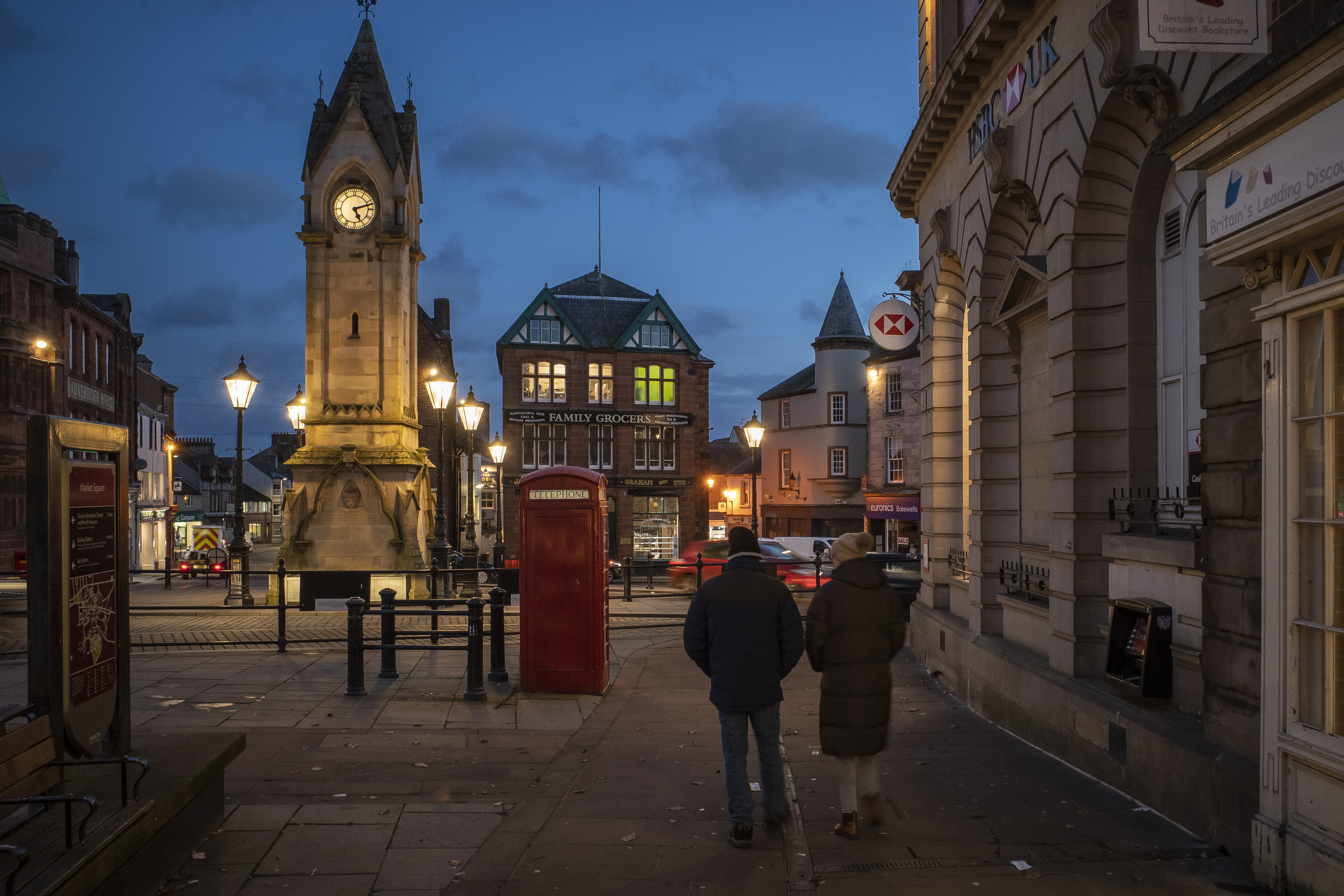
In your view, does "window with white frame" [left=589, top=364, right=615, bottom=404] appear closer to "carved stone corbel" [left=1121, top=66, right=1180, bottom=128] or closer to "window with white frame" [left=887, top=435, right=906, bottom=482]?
"window with white frame" [left=887, top=435, right=906, bottom=482]

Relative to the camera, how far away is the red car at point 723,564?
20.6 metres

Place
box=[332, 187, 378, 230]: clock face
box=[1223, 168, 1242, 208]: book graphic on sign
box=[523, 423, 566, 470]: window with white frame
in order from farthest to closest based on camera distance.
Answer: box=[523, 423, 566, 470]: window with white frame
box=[332, 187, 378, 230]: clock face
box=[1223, 168, 1242, 208]: book graphic on sign

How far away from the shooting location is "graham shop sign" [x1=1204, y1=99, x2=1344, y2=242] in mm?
4320

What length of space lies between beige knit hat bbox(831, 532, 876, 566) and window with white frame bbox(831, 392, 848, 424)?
148ft

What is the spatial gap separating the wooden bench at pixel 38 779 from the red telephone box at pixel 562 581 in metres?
5.45

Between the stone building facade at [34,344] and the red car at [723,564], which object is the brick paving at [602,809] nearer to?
the red car at [723,564]

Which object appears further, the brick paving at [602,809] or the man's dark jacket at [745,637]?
the man's dark jacket at [745,637]

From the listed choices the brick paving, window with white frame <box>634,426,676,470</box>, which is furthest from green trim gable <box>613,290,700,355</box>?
the brick paving

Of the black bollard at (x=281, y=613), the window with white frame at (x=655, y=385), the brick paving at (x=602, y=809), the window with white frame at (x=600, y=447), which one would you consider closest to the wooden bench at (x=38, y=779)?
the brick paving at (x=602, y=809)

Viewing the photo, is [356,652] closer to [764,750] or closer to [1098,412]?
[764,750]

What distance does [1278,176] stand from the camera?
471 cm

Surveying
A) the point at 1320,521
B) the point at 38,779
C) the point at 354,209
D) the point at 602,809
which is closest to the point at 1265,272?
the point at 1320,521

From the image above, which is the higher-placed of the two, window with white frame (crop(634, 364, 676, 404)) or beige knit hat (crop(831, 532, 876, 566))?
window with white frame (crop(634, 364, 676, 404))

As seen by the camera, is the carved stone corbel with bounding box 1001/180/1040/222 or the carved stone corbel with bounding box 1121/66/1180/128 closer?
the carved stone corbel with bounding box 1121/66/1180/128
